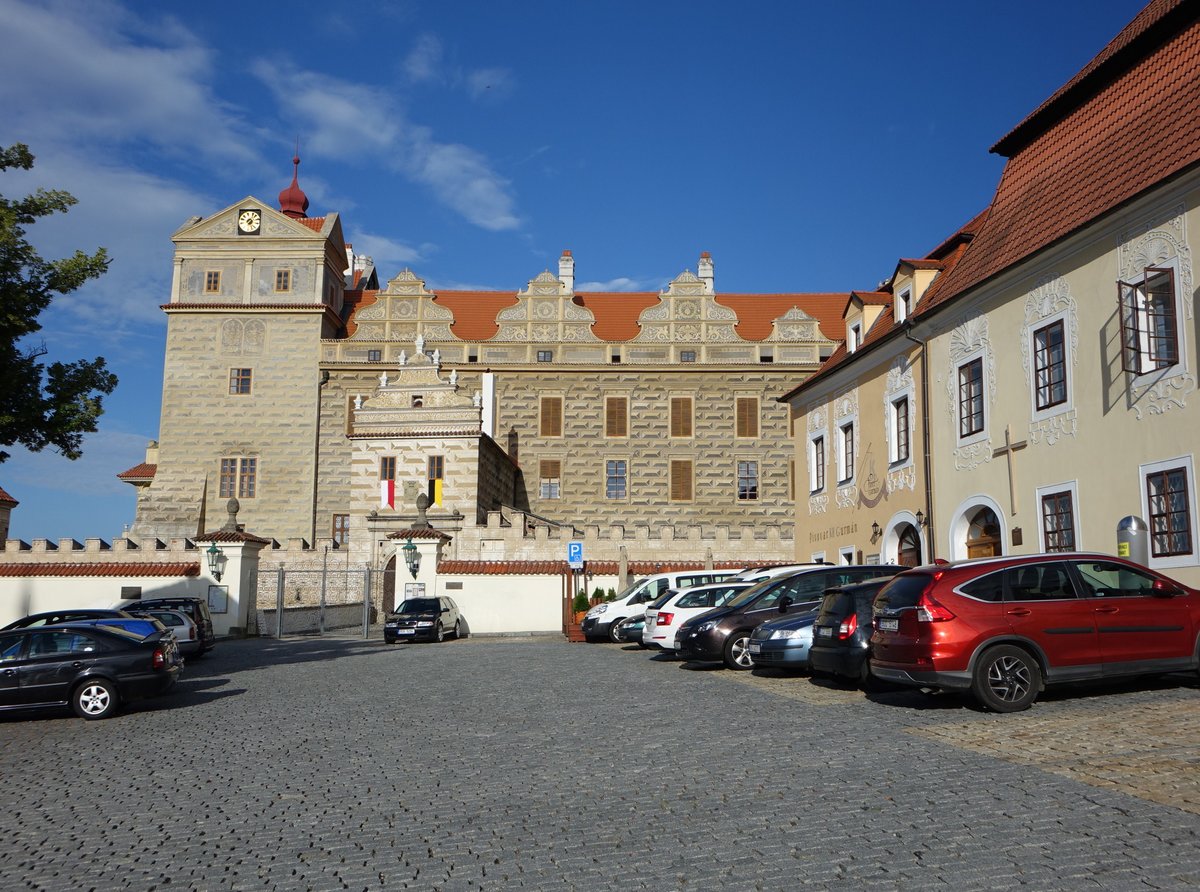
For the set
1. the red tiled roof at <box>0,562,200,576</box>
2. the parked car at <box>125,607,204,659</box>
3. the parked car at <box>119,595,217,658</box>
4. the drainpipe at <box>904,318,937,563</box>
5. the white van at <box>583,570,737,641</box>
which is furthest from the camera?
the red tiled roof at <box>0,562,200,576</box>

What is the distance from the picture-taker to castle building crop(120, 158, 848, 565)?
4616 cm

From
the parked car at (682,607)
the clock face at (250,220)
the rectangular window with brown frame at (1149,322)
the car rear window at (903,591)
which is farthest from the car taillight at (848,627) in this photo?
the clock face at (250,220)

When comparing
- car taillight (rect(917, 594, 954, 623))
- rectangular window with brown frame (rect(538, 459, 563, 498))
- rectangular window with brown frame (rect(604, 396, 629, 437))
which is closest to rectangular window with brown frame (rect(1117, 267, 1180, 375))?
car taillight (rect(917, 594, 954, 623))

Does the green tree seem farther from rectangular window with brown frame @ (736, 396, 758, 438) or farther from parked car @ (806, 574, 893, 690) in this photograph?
rectangular window with brown frame @ (736, 396, 758, 438)

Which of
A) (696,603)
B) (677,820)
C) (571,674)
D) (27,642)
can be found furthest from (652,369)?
(677,820)

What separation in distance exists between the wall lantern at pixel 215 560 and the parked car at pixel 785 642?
64.6 feet

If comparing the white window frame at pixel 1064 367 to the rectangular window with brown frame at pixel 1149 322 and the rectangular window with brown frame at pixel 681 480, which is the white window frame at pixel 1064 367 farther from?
the rectangular window with brown frame at pixel 681 480

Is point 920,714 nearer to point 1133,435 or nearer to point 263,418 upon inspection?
point 1133,435

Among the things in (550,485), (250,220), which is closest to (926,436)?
(550,485)

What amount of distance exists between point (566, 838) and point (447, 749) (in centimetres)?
362

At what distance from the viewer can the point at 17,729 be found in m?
13.0

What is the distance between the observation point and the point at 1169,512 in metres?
14.7

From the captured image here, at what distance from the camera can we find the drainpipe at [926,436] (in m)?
21.2

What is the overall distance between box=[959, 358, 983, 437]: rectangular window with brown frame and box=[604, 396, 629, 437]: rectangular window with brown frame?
88.7 ft
